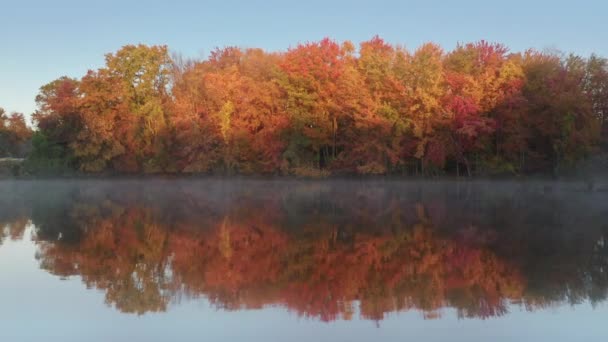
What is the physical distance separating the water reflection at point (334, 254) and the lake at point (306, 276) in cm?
4

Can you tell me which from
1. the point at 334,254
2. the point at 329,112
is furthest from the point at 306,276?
the point at 329,112

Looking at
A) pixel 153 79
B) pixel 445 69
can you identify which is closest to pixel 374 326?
pixel 445 69

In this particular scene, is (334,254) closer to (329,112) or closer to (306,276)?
(306,276)

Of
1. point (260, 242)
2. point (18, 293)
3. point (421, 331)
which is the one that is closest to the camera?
point (421, 331)

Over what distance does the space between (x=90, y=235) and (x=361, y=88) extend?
26.4 meters

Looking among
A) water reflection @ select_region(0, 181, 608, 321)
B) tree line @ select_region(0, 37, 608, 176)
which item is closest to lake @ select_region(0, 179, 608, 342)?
water reflection @ select_region(0, 181, 608, 321)

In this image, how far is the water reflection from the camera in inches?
320

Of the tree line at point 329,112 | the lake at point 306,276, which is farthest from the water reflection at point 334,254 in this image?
the tree line at point 329,112

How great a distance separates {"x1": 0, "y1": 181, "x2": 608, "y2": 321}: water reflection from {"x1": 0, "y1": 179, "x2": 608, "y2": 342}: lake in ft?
0.14

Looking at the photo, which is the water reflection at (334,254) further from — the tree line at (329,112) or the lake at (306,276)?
the tree line at (329,112)

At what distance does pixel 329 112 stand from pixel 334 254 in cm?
2929

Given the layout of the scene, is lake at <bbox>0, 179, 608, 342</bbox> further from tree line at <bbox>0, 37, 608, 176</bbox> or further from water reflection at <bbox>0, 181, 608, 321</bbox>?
tree line at <bbox>0, 37, 608, 176</bbox>

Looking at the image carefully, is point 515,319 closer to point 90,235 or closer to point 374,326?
point 374,326

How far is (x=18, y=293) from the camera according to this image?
8.46 meters
